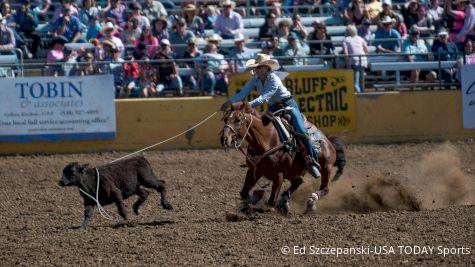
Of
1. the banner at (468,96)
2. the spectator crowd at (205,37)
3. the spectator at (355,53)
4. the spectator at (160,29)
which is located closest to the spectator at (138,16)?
the spectator crowd at (205,37)

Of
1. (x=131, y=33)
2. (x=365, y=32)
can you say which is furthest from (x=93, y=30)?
(x=365, y=32)

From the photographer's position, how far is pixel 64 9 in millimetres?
19359

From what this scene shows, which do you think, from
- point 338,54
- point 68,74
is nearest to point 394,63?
point 338,54

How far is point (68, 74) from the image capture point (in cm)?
1734

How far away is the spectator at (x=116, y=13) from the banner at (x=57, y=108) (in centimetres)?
282

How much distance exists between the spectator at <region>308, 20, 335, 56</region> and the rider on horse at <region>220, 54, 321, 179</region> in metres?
7.12

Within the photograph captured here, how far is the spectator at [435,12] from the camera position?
19938 millimetres

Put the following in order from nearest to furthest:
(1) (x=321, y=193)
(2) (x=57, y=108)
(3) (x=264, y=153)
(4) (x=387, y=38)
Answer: (3) (x=264, y=153), (1) (x=321, y=193), (2) (x=57, y=108), (4) (x=387, y=38)

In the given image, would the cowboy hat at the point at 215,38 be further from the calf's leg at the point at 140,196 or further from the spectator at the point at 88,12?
the calf's leg at the point at 140,196

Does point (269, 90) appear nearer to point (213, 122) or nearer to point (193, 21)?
point (213, 122)

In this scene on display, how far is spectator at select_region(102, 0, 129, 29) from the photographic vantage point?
64.7 ft

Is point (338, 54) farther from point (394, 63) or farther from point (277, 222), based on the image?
point (277, 222)

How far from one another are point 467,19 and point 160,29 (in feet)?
20.0

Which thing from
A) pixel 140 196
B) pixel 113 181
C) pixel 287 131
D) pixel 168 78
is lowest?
pixel 140 196
